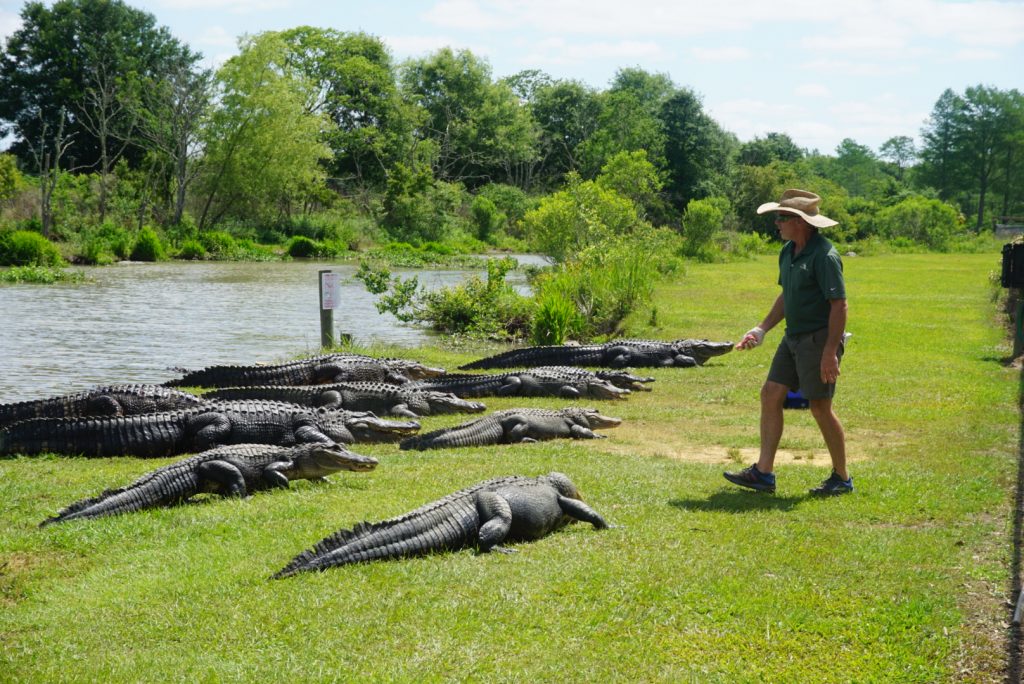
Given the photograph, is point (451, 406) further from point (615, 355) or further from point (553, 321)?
point (553, 321)

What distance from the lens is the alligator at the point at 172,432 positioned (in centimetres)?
790

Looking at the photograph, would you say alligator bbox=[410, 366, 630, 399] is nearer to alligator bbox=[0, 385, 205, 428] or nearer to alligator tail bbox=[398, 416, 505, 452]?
alligator tail bbox=[398, 416, 505, 452]

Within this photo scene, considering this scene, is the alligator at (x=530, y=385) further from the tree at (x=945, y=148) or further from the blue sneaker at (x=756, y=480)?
the tree at (x=945, y=148)

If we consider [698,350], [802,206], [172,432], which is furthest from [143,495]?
[698,350]

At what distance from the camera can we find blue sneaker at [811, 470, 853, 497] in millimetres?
6308

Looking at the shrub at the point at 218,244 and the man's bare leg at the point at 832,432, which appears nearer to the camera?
the man's bare leg at the point at 832,432

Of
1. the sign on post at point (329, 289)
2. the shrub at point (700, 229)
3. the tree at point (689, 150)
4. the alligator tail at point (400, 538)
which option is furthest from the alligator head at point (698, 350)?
the tree at point (689, 150)

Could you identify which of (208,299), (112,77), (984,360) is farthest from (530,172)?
(984,360)

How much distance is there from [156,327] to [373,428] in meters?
10.7

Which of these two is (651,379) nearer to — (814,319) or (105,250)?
(814,319)

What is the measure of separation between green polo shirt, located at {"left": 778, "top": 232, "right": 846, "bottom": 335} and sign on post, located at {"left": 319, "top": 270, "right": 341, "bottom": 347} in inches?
340

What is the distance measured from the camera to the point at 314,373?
11.5m

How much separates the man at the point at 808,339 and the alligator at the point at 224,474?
8.95ft

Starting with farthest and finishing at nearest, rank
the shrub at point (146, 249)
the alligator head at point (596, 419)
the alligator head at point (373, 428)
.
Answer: the shrub at point (146, 249)
the alligator head at point (596, 419)
the alligator head at point (373, 428)
